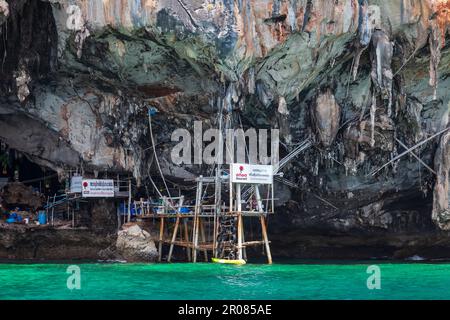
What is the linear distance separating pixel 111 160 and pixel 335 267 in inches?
482

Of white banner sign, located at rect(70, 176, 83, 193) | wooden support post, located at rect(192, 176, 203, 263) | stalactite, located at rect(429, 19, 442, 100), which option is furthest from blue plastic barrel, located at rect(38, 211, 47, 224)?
stalactite, located at rect(429, 19, 442, 100)

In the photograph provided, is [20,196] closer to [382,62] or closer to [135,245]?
[135,245]

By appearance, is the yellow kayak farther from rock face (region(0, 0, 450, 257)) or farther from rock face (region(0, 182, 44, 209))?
rock face (region(0, 182, 44, 209))

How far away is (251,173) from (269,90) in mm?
3882

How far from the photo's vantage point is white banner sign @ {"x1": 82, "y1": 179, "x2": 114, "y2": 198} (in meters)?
37.3

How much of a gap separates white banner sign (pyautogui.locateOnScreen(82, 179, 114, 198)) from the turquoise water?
601 centimetres

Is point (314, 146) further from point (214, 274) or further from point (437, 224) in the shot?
point (214, 274)

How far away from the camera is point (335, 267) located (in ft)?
102

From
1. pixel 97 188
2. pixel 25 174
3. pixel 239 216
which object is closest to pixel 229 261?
pixel 239 216

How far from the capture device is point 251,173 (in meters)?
33.8

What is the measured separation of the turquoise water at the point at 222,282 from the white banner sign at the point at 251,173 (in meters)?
3.95

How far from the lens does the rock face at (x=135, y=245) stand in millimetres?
35719
